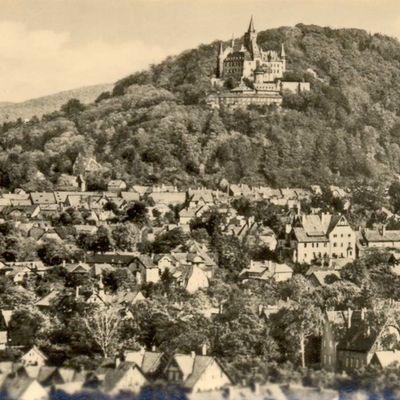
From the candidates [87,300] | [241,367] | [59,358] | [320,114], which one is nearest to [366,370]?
[241,367]

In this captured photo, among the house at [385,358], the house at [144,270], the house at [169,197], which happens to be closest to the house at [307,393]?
the house at [385,358]

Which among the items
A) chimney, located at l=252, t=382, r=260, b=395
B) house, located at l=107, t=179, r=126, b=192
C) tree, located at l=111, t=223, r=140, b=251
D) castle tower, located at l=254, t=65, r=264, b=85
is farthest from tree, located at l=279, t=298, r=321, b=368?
castle tower, located at l=254, t=65, r=264, b=85

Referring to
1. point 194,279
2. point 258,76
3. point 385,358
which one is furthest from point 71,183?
point 385,358

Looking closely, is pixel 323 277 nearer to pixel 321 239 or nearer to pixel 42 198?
pixel 321 239

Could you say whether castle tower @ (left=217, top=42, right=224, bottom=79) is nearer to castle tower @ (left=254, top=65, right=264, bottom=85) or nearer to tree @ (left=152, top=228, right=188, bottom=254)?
castle tower @ (left=254, top=65, right=264, bottom=85)

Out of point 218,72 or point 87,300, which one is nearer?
point 87,300

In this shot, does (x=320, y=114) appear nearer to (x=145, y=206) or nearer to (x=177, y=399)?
(x=145, y=206)

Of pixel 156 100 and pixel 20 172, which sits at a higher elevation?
pixel 156 100
